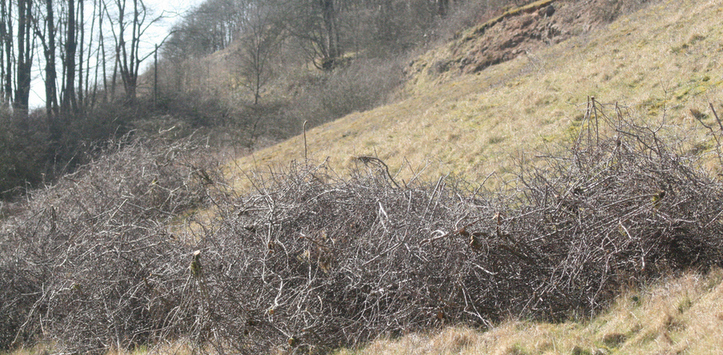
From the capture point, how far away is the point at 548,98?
10.9m

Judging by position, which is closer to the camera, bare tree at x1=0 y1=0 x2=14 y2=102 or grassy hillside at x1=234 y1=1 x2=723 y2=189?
grassy hillside at x1=234 y1=1 x2=723 y2=189

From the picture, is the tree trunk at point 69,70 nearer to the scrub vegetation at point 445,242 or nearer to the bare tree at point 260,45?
the bare tree at point 260,45

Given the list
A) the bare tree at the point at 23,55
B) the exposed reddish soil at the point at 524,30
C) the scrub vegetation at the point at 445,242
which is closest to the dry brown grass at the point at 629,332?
the scrub vegetation at the point at 445,242

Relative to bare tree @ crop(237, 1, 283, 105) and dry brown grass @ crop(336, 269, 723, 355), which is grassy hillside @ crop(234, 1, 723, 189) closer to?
dry brown grass @ crop(336, 269, 723, 355)

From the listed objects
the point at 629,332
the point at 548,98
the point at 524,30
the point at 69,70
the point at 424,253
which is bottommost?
the point at 629,332

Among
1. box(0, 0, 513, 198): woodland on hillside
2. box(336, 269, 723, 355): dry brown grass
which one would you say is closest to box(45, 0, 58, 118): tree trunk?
box(0, 0, 513, 198): woodland on hillside

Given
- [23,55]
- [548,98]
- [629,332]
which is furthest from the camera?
[23,55]

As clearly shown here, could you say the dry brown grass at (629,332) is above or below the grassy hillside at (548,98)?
below

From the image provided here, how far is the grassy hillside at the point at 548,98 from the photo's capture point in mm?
8977

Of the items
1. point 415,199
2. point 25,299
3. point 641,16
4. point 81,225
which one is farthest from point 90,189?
point 641,16

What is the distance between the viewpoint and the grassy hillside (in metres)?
8.98

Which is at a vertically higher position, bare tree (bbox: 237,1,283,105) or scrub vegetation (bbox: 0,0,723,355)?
bare tree (bbox: 237,1,283,105)

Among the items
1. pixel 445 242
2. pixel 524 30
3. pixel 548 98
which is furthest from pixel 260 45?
pixel 445 242

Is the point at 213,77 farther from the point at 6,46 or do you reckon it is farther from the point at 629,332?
the point at 629,332
